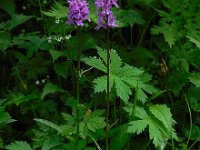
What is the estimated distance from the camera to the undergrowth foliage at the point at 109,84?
267cm

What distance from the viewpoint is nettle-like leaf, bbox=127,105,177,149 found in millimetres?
2533

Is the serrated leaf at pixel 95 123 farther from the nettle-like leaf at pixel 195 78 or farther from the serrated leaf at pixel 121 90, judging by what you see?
the nettle-like leaf at pixel 195 78

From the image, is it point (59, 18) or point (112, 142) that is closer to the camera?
point (112, 142)

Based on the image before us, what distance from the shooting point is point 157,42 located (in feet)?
11.6

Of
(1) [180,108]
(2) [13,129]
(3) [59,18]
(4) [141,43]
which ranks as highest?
(3) [59,18]

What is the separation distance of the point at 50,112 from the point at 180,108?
1.04 metres

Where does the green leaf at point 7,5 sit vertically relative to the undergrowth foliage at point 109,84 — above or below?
above

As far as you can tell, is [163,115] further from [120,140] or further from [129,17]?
[129,17]

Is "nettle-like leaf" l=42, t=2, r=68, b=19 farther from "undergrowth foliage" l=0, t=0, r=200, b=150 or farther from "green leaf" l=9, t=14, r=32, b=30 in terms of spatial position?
"green leaf" l=9, t=14, r=32, b=30

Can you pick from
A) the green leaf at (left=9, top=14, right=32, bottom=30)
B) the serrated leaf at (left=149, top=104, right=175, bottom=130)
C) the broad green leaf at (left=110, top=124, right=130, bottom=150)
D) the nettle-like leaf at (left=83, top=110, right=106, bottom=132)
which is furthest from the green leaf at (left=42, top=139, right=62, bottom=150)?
the green leaf at (left=9, top=14, right=32, bottom=30)

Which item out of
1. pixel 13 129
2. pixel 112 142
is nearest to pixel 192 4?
pixel 112 142

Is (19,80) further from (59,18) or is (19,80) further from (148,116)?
(148,116)

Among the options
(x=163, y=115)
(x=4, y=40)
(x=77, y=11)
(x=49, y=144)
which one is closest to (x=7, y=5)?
(x=4, y=40)

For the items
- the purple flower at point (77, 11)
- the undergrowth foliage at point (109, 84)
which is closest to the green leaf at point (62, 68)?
the undergrowth foliage at point (109, 84)
